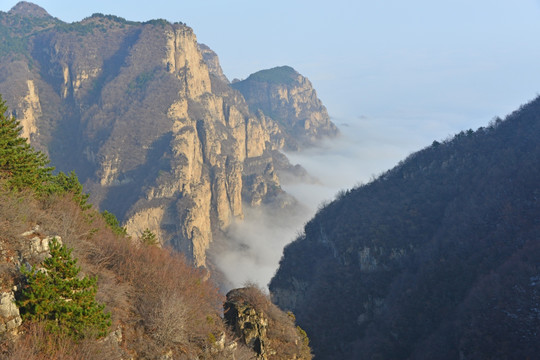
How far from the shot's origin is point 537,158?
246 feet

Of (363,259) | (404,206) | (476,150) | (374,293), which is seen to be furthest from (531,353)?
(476,150)

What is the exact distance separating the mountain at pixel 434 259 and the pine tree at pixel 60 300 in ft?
136

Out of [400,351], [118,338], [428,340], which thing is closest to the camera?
[118,338]

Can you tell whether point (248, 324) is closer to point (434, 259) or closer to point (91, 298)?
point (91, 298)

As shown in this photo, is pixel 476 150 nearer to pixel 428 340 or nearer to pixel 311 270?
pixel 311 270

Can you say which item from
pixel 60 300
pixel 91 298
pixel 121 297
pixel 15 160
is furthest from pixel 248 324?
pixel 15 160

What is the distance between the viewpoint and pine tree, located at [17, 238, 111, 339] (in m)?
19.8

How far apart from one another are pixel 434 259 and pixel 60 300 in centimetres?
6189

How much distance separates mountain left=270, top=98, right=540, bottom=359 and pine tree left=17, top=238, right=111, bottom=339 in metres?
41.5

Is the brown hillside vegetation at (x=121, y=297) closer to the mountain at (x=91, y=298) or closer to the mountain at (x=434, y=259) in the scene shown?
the mountain at (x=91, y=298)

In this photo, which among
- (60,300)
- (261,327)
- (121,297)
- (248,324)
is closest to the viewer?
(60,300)

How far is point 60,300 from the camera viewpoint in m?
20.3

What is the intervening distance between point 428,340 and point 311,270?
40167 mm

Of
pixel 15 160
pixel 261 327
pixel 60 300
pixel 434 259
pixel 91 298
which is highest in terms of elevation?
pixel 434 259
